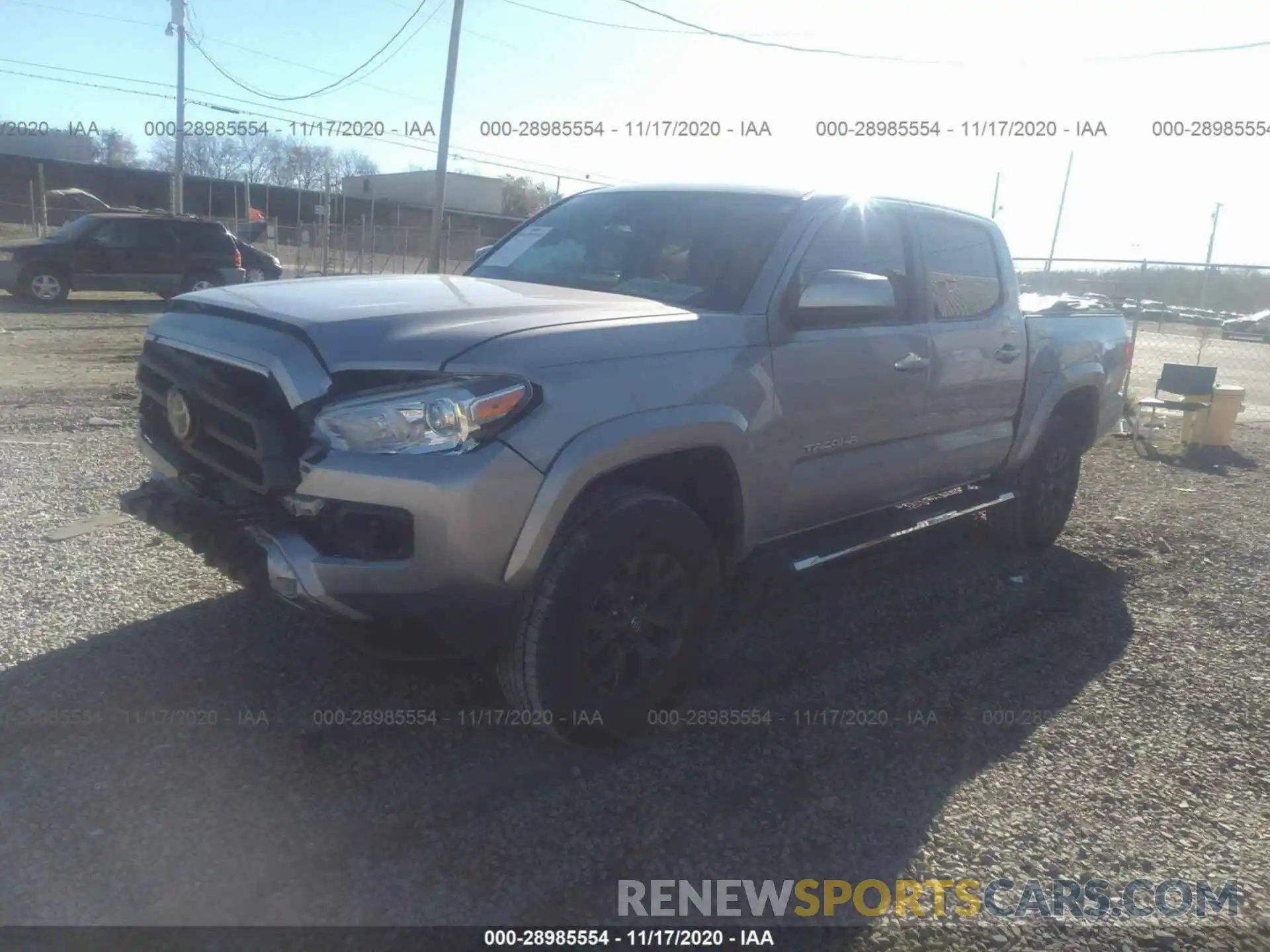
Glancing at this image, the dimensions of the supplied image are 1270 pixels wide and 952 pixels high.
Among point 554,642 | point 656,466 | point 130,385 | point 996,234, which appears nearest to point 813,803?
point 554,642

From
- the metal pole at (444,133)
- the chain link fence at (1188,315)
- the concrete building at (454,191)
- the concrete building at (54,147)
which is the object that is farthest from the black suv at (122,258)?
the concrete building at (54,147)

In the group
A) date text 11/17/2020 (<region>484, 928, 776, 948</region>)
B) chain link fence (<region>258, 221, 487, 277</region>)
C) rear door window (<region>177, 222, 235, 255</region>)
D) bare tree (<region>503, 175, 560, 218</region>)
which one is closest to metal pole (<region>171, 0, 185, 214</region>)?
chain link fence (<region>258, 221, 487, 277</region>)

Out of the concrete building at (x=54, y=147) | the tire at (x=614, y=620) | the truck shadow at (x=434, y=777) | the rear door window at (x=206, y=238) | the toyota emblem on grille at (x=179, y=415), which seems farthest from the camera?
the concrete building at (x=54, y=147)

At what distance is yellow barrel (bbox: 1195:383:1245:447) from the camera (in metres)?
10.3

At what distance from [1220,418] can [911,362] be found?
7571 mm

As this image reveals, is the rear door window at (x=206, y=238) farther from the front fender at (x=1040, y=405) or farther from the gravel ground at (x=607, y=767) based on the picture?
the front fender at (x=1040, y=405)

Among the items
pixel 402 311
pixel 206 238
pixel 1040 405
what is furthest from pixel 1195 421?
pixel 206 238

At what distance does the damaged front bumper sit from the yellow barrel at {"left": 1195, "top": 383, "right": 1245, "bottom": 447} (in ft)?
33.0

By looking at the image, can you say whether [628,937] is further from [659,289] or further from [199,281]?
[199,281]

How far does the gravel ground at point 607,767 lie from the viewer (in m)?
2.76

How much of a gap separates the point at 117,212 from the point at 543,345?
19338 millimetres

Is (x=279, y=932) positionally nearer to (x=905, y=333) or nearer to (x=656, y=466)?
(x=656, y=466)

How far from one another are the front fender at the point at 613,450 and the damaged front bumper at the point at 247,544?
0.52 meters

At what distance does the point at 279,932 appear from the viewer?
8.21 feet
